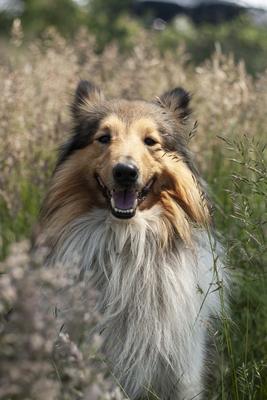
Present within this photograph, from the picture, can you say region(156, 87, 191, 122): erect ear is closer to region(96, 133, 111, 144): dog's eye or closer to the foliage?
region(96, 133, 111, 144): dog's eye

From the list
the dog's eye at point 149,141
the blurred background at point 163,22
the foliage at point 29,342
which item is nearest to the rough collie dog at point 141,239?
the dog's eye at point 149,141

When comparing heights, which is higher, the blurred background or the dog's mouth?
the dog's mouth

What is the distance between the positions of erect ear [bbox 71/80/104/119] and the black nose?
2.87 ft

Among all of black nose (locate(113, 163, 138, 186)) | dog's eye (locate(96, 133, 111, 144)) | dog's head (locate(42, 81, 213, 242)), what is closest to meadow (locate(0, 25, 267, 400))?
dog's head (locate(42, 81, 213, 242))

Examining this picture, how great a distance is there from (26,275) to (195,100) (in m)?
5.39

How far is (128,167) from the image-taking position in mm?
3680

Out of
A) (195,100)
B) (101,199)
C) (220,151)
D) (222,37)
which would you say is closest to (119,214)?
(101,199)

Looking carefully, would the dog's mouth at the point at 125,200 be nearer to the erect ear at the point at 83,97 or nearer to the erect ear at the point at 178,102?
the erect ear at the point at 178,102

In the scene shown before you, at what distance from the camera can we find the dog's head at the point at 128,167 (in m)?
3.82

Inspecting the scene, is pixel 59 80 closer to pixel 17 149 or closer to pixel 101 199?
pixel 17 149

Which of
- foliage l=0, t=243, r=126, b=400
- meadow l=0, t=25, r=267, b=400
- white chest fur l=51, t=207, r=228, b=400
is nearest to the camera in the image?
foliage l=0, t=243, r=126, b=400

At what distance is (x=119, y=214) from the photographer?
3857 millimetres

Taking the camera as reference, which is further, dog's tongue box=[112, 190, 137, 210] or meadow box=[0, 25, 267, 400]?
dog's tongue box=[112, 190, 137, 210]

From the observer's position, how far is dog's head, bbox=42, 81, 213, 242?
3823 millimetres
